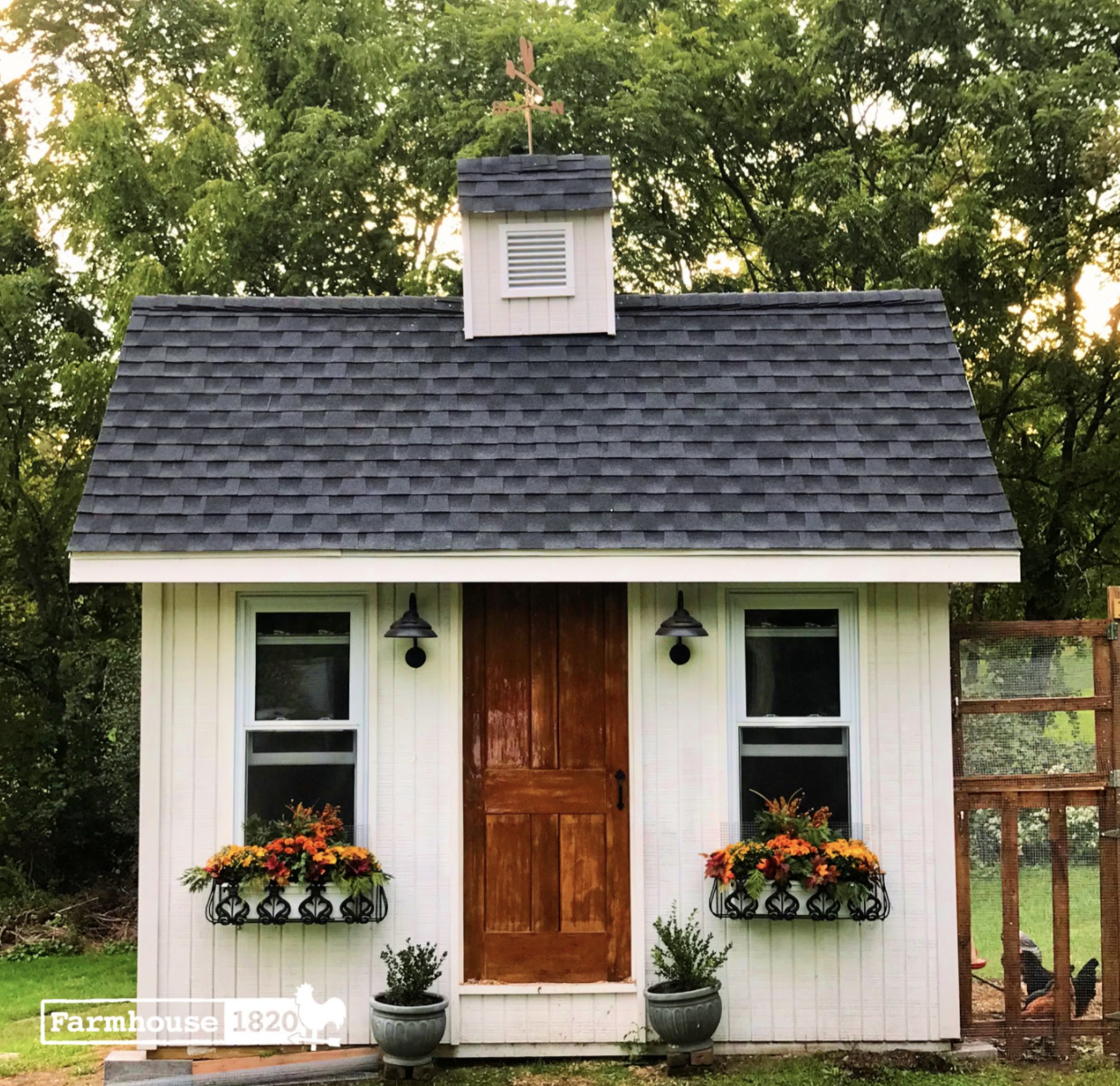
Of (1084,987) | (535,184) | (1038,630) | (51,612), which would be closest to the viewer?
(1038,630)

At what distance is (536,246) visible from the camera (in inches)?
264

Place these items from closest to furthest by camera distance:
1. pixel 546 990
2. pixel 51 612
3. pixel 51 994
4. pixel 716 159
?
pixel 546 990 < pixel 51 994 < pixel 51 612 < pixel 716 159

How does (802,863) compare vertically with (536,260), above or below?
below

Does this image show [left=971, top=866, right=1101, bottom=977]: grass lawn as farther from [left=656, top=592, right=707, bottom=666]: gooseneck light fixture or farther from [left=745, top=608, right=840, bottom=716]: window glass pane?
[left=656, top=592, right=707, bottom=666]: gooseneck light fixture

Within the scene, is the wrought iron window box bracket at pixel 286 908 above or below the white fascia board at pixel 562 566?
below

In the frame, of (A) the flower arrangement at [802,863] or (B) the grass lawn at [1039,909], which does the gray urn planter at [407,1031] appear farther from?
(B) the grass lawn at [1039,909]

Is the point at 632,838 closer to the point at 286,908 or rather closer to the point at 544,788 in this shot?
the point at 544,788

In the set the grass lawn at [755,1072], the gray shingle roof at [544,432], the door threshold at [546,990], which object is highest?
the gray shingle roof at [544,432]

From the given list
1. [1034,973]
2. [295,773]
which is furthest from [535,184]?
[1034,973]

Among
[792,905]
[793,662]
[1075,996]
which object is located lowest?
[1075,996]

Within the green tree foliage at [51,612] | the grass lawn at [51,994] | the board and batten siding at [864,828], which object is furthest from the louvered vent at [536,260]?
the green tree foliage at [51,612]

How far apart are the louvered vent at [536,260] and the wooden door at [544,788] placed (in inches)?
70.2

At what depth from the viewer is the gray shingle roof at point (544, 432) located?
541cm

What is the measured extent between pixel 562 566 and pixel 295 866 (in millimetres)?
1757
